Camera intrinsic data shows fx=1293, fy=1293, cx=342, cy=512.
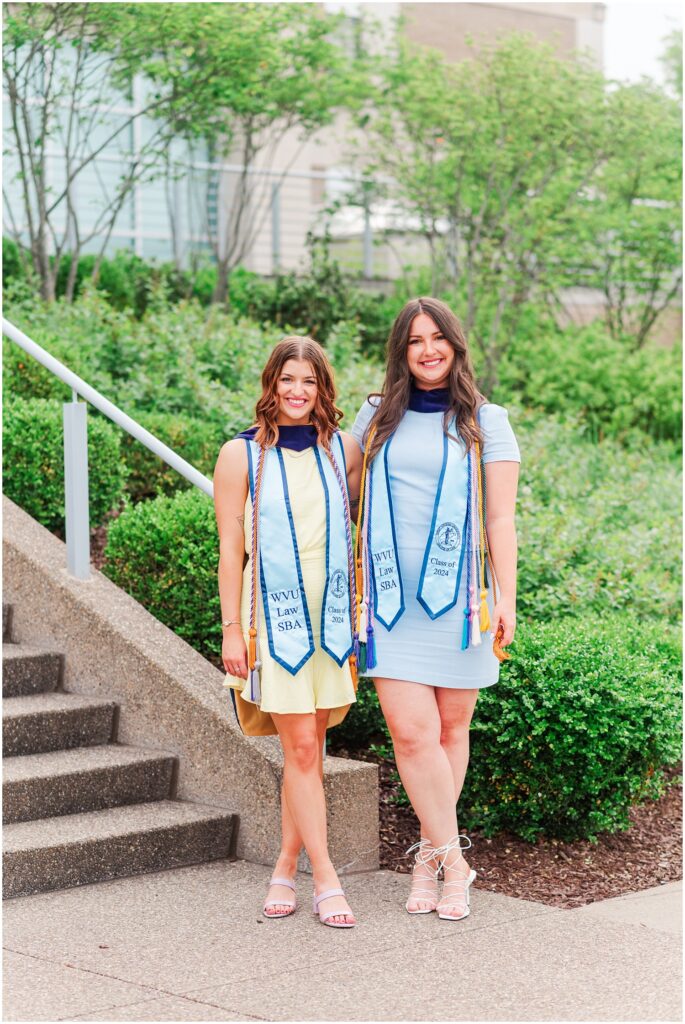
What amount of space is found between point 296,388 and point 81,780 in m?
1.73

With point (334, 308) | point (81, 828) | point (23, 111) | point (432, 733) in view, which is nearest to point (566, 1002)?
point (432, 733)

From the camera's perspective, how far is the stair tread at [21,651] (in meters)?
5.31

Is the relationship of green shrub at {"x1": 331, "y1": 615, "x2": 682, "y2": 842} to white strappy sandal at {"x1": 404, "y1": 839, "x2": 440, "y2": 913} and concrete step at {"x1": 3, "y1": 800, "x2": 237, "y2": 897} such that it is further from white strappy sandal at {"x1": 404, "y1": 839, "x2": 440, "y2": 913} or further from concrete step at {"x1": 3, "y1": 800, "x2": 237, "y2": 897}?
concrete step at {"x1": 3, "y1": 800, "x2": 237, "y2": 897}

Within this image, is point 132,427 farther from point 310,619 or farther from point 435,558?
point 435,558

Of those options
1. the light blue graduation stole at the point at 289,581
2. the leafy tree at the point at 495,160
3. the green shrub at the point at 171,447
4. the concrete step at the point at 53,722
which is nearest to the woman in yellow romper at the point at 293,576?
the light blue graduation stole at the point at 289,581

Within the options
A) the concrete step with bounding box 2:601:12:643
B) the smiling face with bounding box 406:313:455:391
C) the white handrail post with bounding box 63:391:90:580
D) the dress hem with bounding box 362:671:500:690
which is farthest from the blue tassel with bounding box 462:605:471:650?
the concrete step with bounding box 2:601:12:643

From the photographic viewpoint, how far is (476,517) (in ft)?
13.8

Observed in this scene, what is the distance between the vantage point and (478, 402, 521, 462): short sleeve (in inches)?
166

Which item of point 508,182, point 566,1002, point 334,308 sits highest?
point 508,182

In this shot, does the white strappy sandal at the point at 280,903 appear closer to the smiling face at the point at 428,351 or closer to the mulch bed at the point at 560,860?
the mulch bed at the point at 560,860

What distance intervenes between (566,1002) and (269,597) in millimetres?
1473

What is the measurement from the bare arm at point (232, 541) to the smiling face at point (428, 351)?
24.9 inches

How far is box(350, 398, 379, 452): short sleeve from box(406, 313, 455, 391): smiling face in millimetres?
216

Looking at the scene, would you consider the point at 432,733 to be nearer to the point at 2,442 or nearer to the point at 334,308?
the point at 2,442
